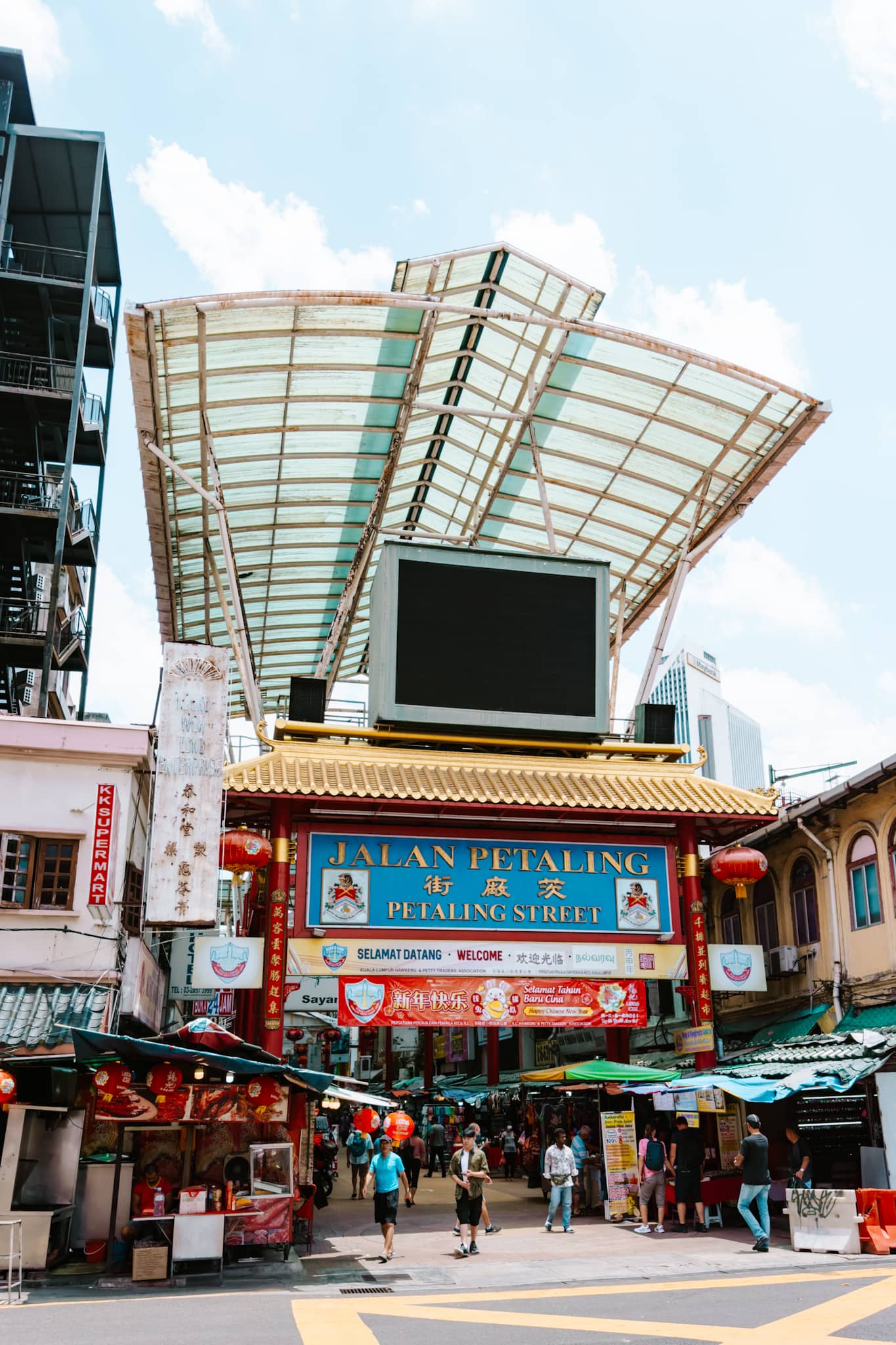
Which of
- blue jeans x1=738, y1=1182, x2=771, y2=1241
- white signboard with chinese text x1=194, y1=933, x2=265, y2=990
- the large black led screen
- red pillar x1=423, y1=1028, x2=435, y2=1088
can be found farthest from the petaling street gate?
red pillar x1=423, y1=1028, x2=435, y2=1088

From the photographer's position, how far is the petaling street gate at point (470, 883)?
20375mm

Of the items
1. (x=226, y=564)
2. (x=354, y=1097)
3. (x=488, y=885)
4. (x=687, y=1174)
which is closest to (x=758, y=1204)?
(x=687, y=1174)

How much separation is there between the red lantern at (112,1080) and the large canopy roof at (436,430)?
13314mm

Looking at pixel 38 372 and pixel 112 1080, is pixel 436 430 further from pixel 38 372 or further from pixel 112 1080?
pixel 112 1080

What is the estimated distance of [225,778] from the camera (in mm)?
20484

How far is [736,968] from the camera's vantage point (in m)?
21.8

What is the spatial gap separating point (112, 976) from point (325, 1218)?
729cm

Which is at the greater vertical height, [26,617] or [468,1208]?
[26,617]

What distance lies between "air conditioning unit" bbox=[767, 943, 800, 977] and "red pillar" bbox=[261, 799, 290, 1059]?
10616 mm

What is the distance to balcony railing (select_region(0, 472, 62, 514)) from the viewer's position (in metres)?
34.8

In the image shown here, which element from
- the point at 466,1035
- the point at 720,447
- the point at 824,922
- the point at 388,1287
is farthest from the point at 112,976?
the point at 466,1035

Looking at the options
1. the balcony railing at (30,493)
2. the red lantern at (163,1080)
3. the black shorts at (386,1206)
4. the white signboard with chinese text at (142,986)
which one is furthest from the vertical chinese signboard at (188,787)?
the balcony railing at (30,493)

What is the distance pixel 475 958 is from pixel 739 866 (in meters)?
5.32

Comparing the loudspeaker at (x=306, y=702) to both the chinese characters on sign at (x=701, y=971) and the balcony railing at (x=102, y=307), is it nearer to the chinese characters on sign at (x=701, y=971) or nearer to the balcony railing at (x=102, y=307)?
the chinese characters on sign at (x=701, y=971)
